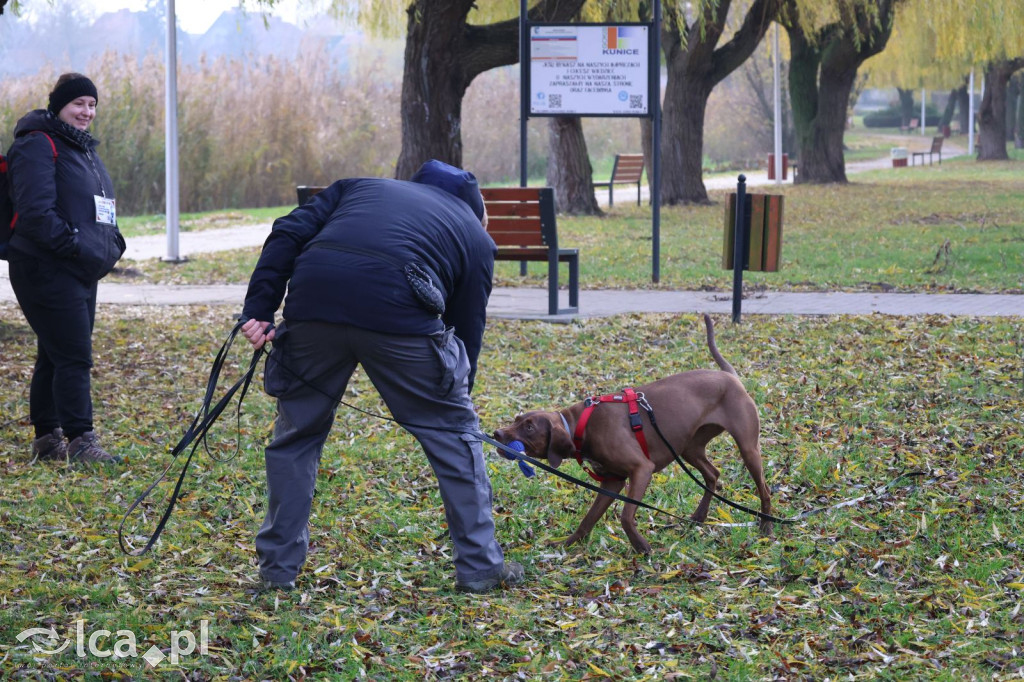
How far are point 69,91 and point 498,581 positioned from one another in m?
3.46

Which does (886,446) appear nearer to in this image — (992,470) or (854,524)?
(992,470)

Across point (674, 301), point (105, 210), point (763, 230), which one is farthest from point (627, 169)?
point (105, 210)

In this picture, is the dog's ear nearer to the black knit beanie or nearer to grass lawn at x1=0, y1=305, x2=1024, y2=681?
grass lawn at x1=0, y1=305, x2=1024, y2=681

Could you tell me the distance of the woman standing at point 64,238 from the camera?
20.6 ft

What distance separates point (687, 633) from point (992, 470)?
2.53 m

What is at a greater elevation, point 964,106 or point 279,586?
point 964,106

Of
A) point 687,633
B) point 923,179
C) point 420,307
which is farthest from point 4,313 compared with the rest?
point 923,179

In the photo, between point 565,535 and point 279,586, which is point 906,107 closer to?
point 565,535

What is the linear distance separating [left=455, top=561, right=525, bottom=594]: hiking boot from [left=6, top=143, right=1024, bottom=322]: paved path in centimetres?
578

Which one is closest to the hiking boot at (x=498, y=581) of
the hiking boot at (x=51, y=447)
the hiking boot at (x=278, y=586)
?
the hiking boot at (x=278, y=586)

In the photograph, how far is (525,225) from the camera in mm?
10664

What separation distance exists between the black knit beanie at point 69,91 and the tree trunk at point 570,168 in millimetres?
15681

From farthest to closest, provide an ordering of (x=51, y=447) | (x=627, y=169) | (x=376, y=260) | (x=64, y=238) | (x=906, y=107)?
(x=906, y=107)
(x=627, y=169)
(x=51, y=447)
(x=64, y=238)
(x=376, y=260)

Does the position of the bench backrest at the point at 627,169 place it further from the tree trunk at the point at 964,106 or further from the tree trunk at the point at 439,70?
the tree trunk at the point at 964,106
